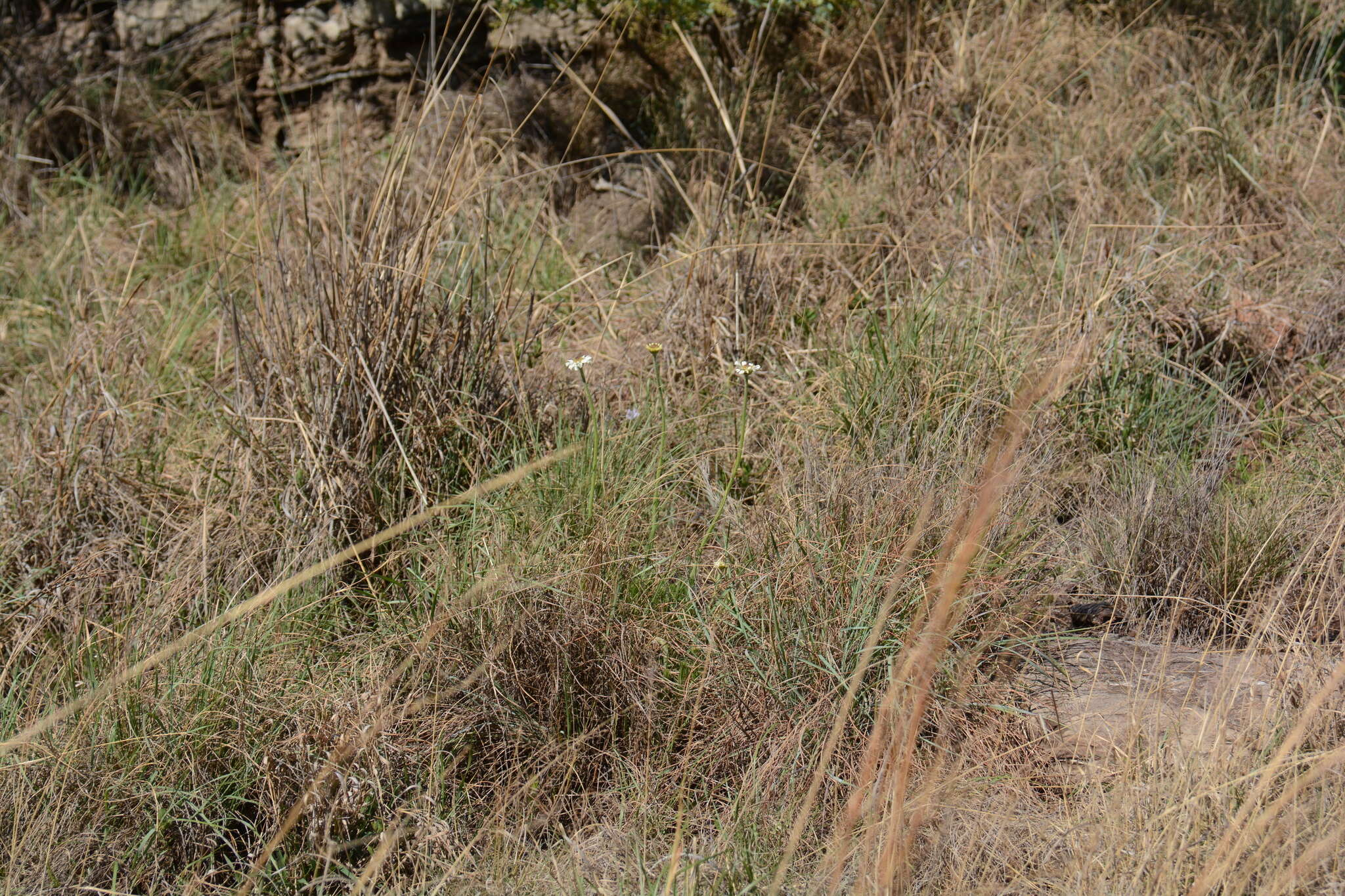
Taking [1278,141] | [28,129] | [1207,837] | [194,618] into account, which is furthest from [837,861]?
[28,129]

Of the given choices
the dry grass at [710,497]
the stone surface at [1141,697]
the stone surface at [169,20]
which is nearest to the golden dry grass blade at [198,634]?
the dry grass at [710,497]

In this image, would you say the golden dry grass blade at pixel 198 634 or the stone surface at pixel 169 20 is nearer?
the golden dry grass blade at pixel 198 634

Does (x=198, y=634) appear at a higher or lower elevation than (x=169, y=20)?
lower

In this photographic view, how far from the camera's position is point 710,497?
9.16 feet

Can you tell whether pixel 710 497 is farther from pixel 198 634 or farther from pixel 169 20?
pixel 169 20

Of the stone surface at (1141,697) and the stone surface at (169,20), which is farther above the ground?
the stone surface at (169,20)

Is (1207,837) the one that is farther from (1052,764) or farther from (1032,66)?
(1032,66)

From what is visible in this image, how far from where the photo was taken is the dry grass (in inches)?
81.6

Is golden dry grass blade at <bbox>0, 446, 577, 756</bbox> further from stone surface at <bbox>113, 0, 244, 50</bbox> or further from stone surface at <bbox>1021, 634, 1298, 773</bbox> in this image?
stone surface at <bbox>113, 0, 244, 50</bbox>

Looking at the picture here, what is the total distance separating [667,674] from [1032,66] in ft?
10.4

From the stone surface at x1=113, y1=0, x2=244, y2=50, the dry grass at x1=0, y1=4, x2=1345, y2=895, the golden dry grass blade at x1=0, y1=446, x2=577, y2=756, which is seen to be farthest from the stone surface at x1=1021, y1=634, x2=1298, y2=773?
the stone surface at x1=113, y1=0, x2=244, y2=50

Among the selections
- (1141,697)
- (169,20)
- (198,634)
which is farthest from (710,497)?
(169,20)

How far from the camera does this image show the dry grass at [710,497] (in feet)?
6.80

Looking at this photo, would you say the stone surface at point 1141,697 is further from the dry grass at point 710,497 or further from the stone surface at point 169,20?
the stone surface at point 169,20
